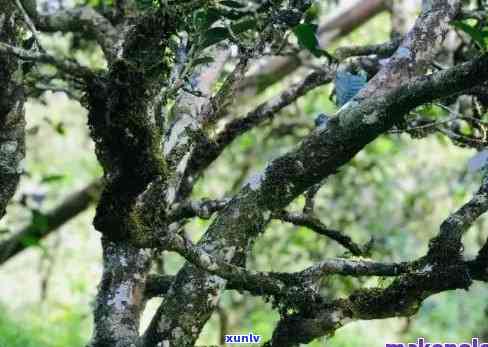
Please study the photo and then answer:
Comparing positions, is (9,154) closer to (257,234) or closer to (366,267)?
(257,234)

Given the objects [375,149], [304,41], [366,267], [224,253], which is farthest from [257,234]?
[375,149]

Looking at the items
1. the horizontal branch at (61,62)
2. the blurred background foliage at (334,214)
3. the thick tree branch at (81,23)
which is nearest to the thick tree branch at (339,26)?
the blurred background foliage at (334,214)

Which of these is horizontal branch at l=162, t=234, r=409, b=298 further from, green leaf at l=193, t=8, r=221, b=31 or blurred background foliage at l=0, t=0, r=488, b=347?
blurred background foliage at l=0, t=0, r=488, b=347

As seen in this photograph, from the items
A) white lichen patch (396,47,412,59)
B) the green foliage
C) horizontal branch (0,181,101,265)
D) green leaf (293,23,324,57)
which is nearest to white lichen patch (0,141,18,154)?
green leaf (293,23,324,57)

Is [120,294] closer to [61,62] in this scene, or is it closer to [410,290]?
[410,290]

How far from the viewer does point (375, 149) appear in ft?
18.5

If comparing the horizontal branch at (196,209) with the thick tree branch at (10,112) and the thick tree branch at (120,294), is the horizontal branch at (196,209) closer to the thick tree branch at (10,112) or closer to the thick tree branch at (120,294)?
the thick tree branch at (120,294)

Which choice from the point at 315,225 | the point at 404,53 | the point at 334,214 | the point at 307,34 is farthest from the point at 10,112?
the point at 334,214

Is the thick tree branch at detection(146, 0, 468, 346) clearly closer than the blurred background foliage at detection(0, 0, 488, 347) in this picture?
Yes

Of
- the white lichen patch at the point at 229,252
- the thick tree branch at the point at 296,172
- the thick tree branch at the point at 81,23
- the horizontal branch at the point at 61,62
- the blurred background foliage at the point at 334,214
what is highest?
Answer: the blurred background foliage at the point at 334,214

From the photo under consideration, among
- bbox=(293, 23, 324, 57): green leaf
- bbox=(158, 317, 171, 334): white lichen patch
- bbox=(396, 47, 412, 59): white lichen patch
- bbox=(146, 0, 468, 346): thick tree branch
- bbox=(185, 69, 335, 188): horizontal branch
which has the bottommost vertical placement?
bbox=(158, 317, 171, 334): white lichen patch

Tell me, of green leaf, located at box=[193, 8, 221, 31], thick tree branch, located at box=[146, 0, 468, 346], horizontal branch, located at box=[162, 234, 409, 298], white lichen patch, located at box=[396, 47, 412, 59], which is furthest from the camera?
white lichen patch, located at box=[396, 47, 412, 59]

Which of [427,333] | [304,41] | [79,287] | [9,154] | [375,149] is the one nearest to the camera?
[304,41]

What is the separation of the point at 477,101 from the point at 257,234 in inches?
35.5
